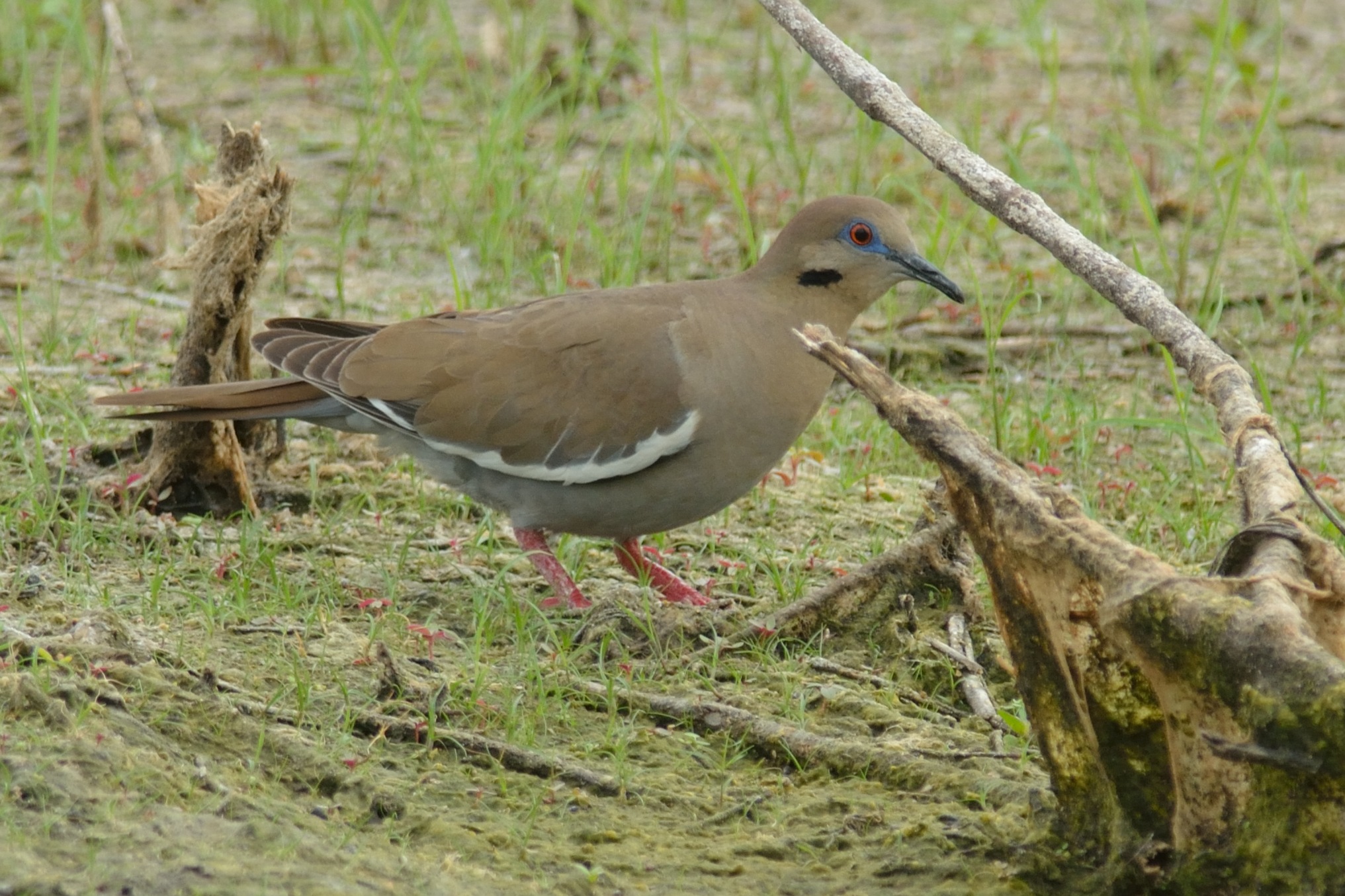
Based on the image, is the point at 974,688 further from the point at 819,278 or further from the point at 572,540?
the point at 572,540

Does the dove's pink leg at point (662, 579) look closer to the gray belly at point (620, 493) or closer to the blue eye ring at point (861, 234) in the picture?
the gray belly at point (620, 493)

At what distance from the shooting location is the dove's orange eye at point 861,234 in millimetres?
4383

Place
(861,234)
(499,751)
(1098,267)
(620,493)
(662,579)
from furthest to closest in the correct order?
(861,234) → (662,579) → (620,493) → (1098,267) → (499,751)

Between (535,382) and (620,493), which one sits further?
(535,382)

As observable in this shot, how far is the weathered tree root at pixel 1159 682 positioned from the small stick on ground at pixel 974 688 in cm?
55

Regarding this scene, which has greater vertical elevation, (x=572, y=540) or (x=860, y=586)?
(x=860, y=586)

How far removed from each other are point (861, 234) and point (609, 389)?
82cm

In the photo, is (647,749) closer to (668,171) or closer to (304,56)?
(668,171)

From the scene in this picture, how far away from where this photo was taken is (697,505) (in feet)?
13.6

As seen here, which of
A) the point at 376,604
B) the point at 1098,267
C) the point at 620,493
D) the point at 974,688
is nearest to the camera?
the point at 1098,267

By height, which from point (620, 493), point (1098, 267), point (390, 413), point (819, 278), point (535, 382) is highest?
point (1098, 267)

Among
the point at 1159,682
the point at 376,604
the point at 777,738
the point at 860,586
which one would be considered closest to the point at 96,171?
the point at 376,604

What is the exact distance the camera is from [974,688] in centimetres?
359

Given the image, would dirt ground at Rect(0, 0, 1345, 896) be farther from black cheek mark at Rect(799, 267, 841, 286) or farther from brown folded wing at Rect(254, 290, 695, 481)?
black cheek mark at Rect(799, 267, 841, 286)
